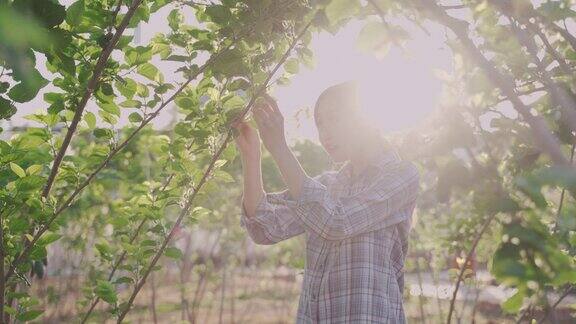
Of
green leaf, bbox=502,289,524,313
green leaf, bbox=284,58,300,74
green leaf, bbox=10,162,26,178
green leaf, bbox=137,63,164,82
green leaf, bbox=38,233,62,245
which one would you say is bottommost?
green leaf, bbox=502,289,524,313

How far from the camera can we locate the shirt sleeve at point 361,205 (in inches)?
74.7

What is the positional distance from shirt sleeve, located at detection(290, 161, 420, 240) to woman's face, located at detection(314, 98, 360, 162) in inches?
6.3

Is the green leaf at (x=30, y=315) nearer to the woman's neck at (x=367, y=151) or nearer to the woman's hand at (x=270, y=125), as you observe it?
the woman's hand at (x=270, y=125)

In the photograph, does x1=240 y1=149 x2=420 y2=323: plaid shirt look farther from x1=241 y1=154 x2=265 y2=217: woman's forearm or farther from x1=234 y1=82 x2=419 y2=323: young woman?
x1=241 y1=154 x2=265 y2=217: woman's forearm

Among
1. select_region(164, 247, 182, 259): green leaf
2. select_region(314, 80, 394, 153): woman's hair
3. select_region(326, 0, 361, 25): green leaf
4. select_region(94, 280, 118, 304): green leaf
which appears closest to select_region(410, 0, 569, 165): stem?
select_region(326, 0, 361, 25): green leaf

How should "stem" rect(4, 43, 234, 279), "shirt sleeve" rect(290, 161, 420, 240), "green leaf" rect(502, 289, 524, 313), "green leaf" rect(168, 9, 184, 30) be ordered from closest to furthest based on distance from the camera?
"green leaf" rect(502, 289, 524, 313) → "shirt sleeve" rect(290, 161, 420, 240) → "stem" rect(4, 43, 234, 279) → "green leaf" rect(168, 9, 184, 30)

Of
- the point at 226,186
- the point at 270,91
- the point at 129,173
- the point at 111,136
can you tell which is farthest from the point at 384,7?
the point at 226,186

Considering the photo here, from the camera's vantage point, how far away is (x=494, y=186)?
2.82 feet

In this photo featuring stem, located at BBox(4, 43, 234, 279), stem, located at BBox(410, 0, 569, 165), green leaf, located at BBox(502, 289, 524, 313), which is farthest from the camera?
stem, located at BBox(4, 43, 234, 279)

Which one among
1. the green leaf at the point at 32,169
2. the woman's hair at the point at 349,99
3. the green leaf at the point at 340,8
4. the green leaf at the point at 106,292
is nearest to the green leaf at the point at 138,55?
the green leaf at the point at 32,169

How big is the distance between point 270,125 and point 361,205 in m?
0.39

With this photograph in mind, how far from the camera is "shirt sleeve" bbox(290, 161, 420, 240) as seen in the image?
1.90m

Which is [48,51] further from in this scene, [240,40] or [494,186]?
[494,186]

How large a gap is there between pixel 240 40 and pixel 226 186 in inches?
244
